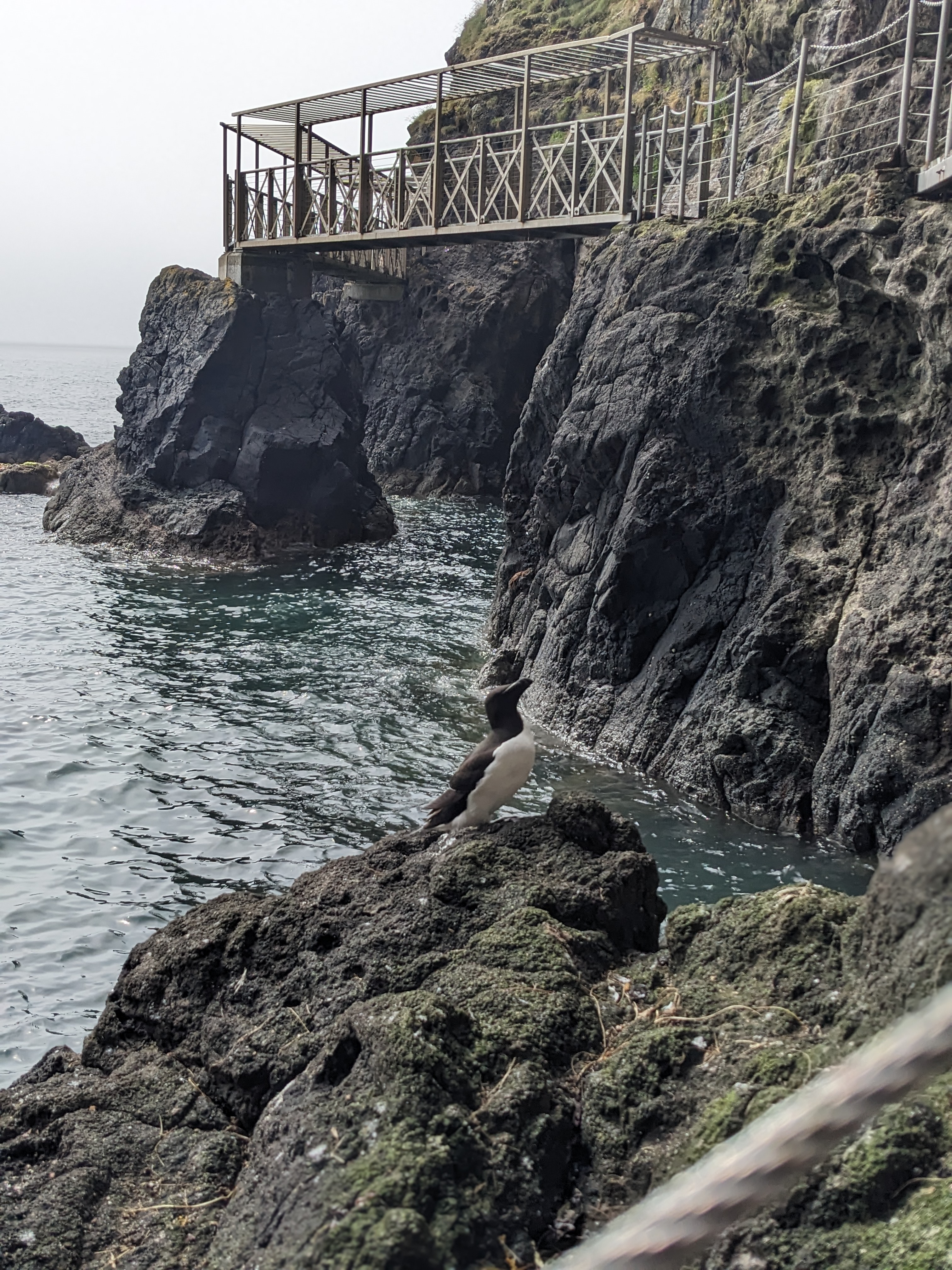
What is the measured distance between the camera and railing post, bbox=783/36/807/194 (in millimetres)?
12219

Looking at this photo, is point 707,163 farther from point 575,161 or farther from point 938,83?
point 938,83

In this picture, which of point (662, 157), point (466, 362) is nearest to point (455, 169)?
point (662, 157)

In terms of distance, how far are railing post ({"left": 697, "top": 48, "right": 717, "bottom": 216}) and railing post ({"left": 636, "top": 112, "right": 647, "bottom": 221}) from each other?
81 cm

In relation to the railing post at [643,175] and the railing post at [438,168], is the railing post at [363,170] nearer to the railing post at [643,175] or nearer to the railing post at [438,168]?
the railing post at [438,168]

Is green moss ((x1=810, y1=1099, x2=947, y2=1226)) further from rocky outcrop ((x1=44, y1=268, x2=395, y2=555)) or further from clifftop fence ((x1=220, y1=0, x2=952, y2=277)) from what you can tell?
rocky outcrop ((x1=44, y1=268, x2=395, y2=555))

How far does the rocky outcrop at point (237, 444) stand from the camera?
25.3 meters

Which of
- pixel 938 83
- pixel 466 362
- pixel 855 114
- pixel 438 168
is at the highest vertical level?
pixel 438 168

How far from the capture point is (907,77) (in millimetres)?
10781

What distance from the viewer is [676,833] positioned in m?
10.1

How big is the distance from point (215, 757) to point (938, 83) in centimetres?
1031

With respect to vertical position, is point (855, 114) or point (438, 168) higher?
point (438, 168)

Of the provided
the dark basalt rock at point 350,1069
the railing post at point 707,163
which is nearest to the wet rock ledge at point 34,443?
the railing post at point 707,163

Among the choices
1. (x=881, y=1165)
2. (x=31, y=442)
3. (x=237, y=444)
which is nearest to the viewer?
(x=881, y=1165)

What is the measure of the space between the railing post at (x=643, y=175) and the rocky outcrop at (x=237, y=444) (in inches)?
460
